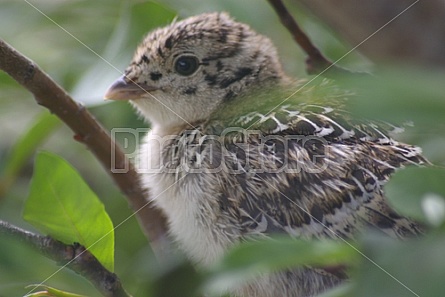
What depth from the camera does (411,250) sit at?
1048 mm

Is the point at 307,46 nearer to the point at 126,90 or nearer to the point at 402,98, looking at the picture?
the point at 126,90

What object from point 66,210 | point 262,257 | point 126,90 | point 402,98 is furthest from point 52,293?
point 126,90

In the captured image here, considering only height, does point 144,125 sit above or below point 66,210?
above

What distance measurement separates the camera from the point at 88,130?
2.26 metres

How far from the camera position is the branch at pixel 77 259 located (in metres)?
1.68

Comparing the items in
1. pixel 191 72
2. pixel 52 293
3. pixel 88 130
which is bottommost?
pixel 52 293

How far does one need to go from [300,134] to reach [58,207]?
71cm

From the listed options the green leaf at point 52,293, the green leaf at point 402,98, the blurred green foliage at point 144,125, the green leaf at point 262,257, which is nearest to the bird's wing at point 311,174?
the blurred green foliage at point 144,125

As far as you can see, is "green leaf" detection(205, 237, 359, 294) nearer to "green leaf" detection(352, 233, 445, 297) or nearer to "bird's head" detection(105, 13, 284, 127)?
"green leaf" detection(352, 233, 445, 297)

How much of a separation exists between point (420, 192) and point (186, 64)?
1.51m

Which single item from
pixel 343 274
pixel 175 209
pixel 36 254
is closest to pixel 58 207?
pixel 36 254

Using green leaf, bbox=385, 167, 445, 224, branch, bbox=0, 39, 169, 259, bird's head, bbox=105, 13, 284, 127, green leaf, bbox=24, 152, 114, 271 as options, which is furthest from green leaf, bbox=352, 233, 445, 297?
bird's head, bbox=105, 13, 284, 127

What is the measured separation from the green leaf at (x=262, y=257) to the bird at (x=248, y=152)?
65 centimetres

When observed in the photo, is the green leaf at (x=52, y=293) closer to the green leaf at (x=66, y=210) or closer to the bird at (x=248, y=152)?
the green leaf at (x=66, y=210)
